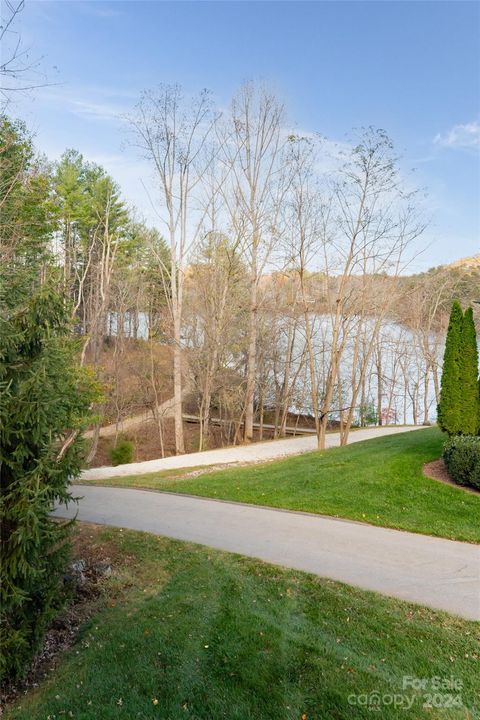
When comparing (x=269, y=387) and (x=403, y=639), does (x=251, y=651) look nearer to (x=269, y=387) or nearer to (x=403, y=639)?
(x=403, y=639)

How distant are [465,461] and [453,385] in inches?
79.3

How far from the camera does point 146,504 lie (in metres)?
8.80

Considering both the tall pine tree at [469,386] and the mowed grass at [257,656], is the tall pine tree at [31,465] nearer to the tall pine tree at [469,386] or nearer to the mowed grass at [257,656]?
the mowed grass at [257,656]

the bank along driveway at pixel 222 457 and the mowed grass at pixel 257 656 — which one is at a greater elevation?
the mowed grass at pixel 257 656

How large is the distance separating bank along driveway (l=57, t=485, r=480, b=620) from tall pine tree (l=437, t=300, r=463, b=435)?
354cm

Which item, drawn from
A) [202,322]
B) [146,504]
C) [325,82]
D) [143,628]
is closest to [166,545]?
[143,628]

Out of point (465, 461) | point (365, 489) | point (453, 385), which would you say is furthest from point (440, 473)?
point (453, 385)

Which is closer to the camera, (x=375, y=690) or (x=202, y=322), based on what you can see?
(x=375, y=690)

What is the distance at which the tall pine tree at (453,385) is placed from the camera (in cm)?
949

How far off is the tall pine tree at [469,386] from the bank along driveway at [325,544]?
12.4 ft

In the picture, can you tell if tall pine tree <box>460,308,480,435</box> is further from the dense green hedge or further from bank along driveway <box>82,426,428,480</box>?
bank along driveway <box>82,426,428,480</box>

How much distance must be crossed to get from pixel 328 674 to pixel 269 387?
2220cm

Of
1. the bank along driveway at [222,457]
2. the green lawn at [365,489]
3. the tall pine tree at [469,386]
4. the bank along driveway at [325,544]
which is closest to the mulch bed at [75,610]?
the bank along driveway at [325,544]

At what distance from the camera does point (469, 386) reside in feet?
31.4
